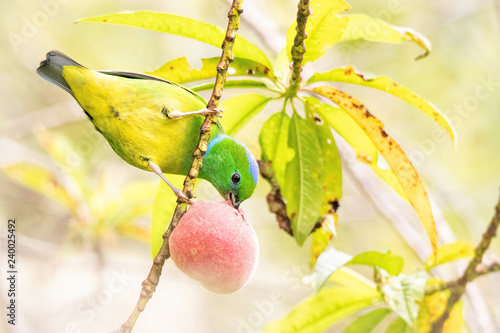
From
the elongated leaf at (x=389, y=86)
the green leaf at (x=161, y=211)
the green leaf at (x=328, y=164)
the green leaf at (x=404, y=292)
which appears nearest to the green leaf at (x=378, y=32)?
the elongated leaf at (x=389, y=86)

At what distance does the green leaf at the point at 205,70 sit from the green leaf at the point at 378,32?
1.40ft

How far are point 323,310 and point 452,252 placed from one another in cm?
67

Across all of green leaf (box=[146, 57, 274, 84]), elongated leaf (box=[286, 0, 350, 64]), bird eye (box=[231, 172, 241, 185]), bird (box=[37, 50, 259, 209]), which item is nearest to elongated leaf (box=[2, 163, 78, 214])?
bird (box=[37, 50, 259, 209])

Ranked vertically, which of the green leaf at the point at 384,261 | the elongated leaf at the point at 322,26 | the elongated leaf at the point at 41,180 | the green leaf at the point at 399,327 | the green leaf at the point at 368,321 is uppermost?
the elongated leaf at the point at 41,180

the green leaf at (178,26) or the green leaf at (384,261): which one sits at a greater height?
the green leaf at (178,26)

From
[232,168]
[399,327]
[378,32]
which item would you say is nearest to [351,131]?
[378,32]

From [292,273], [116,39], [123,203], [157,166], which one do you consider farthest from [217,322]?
[157,166]

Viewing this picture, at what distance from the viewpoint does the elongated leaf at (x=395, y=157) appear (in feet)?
6.90

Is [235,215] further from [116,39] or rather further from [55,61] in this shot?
[116,39]

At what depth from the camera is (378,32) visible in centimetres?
233

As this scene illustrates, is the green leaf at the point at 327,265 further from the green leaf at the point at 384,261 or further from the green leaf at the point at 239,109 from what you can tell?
the green leaf at the point at 239,109

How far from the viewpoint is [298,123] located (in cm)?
246

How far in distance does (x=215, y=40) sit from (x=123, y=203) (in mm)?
2627

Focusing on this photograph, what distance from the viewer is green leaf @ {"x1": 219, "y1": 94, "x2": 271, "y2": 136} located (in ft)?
8.02
